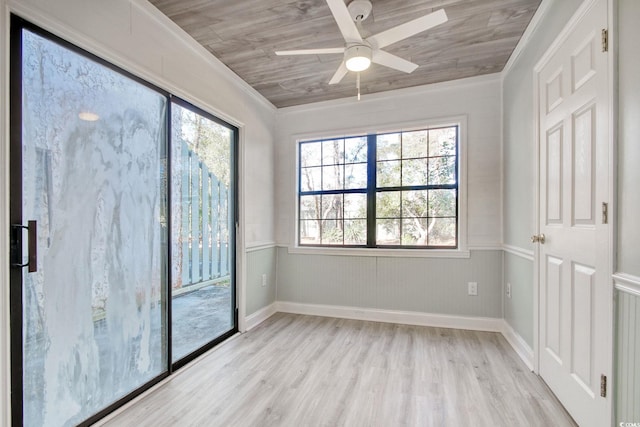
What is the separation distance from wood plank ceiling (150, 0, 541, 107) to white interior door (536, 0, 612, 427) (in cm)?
54

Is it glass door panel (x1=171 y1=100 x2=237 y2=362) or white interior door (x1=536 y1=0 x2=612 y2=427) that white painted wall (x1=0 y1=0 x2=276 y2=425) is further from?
white interior door (x1=536 y1=0 x2=612 y2=427)

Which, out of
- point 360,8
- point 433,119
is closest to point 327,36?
point 360,8

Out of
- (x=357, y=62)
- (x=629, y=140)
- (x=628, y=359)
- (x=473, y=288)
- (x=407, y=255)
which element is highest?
(x=357, y=62)

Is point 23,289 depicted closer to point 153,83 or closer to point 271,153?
point 153,83

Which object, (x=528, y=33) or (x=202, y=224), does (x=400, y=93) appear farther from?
(x=202, y=224)

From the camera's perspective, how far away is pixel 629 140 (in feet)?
4.01

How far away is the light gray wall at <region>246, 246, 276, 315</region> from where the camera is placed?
3.16m

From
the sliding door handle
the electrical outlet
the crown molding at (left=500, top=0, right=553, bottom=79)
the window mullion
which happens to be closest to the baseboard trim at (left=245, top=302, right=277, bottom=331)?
the window mullion

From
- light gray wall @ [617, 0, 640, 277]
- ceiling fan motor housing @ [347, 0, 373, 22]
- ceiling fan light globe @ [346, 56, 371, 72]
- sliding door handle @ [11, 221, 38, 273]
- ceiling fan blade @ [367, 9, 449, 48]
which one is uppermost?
ceiling fan motor housing @ [347, 0, 373, 22]

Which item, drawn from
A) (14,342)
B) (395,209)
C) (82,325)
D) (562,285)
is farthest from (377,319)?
(14,342)

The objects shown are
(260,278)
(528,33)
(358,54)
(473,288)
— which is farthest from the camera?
(260,278)

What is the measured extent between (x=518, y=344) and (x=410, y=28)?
2612 mm

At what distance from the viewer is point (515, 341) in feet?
8.30

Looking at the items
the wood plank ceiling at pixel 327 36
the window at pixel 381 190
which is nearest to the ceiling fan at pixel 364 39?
the wood plank ceiling at pixel 327 36
